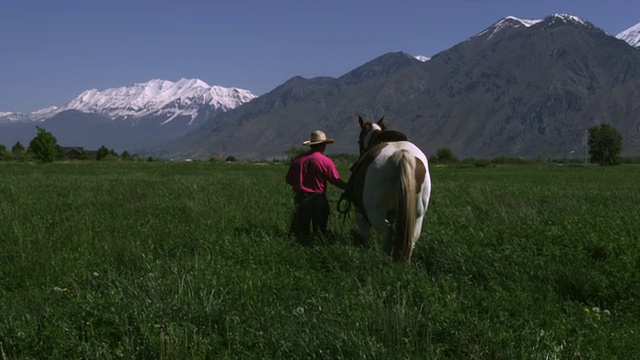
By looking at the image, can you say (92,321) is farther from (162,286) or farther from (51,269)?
(51,269)

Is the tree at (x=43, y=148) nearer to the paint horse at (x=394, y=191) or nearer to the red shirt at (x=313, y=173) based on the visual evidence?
the red shirt at (x=313, y=173)

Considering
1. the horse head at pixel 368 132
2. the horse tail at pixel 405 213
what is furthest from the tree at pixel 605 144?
the horse tail at pixel 405 213

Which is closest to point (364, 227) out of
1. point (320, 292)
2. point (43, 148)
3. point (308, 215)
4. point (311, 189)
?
point (308, 215)

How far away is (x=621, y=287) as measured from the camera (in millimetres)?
6152

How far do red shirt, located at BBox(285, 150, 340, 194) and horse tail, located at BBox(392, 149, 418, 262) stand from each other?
6.65 ft

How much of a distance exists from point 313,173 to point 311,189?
0.28m

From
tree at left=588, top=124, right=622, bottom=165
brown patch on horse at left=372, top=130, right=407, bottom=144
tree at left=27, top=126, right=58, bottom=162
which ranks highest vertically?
tree at left=27, top=126, right=58, bottom=162

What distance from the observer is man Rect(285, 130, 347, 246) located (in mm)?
9359

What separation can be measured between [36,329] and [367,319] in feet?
9.52

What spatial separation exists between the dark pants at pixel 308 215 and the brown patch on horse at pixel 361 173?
884mm

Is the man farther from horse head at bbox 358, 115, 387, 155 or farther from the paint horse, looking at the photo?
the paint horse

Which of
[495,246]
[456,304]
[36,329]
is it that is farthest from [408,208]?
[36,329]

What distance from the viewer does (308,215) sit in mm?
9375

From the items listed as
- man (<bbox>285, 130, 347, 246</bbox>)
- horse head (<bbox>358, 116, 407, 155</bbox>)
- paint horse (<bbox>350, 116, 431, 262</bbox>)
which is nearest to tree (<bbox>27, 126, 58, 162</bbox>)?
horse head (<bbox>358, 116, 407, 155</bbox>)
